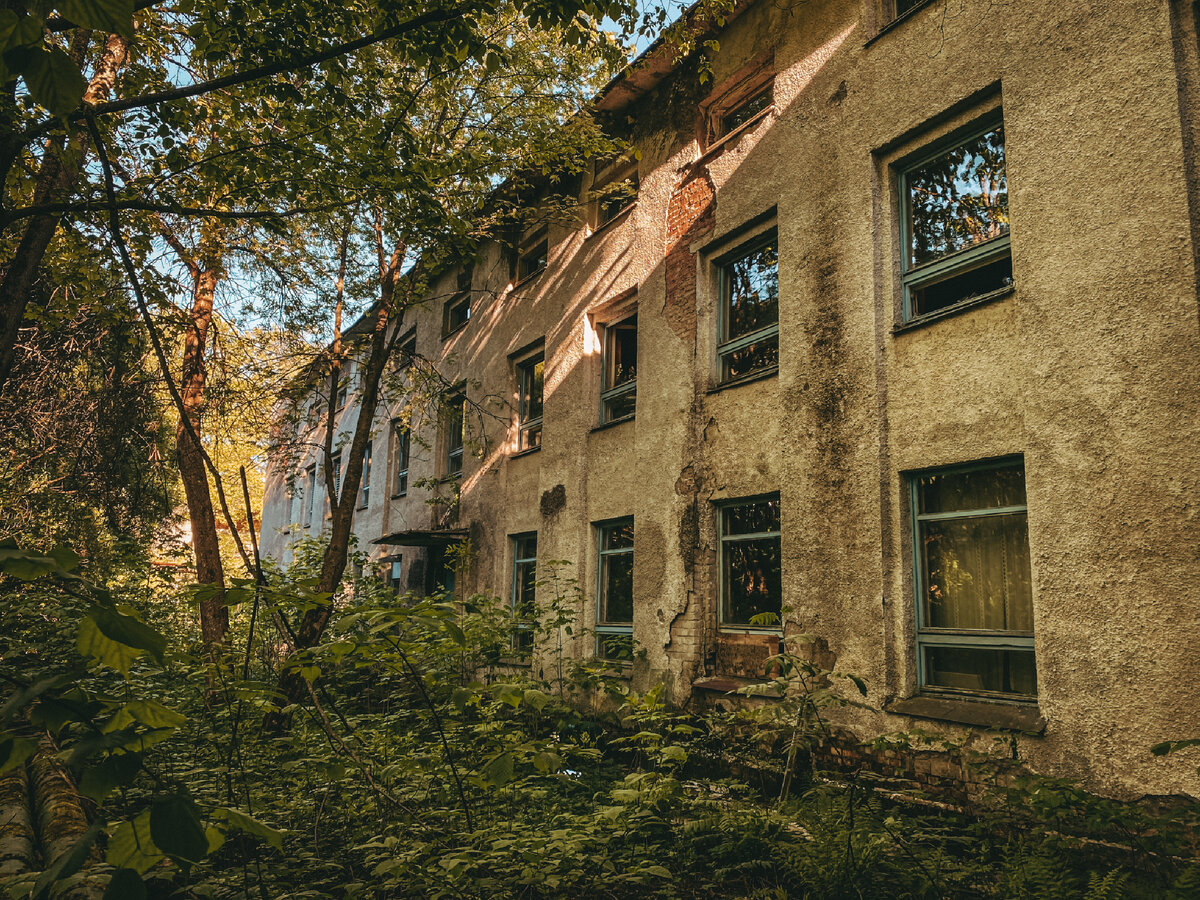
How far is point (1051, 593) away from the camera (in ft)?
16.6

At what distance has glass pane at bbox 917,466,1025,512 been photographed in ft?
18.6

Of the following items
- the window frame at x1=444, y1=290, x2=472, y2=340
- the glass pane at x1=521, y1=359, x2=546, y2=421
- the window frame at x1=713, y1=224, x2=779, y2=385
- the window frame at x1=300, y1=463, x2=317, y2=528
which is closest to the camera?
the window frame at x1=713, y1=224, x2=779, y2=385

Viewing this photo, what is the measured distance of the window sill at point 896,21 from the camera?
6.64m

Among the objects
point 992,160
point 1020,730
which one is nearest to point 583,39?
point 992,160

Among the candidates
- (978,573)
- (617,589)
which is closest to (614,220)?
(617,589)

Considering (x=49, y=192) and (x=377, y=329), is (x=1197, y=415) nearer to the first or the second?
(x=49, y=192)

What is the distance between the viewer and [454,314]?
16859mm

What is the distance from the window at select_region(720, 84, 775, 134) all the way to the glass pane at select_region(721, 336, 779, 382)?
9.20 ft

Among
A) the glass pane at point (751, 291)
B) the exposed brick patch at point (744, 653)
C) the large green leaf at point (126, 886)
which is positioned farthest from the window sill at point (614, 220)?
the large green leaf at point (126, 886)

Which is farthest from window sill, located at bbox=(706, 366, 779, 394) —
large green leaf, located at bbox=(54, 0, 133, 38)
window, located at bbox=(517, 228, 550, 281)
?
large green leaf, located at bbox=(54, 0, 133, 38)

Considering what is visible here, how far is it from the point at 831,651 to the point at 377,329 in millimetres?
7868

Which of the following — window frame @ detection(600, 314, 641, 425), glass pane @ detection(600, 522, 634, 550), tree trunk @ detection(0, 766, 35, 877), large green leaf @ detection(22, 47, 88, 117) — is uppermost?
window frame @ detection(600, 314, 641, 425)

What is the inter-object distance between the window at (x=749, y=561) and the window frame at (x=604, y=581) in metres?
1.67

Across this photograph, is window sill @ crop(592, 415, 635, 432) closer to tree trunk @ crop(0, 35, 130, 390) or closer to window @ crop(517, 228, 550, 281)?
window @ crop(517, 228, 550, 281)
